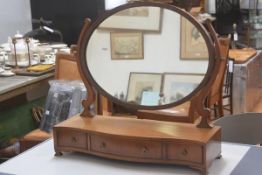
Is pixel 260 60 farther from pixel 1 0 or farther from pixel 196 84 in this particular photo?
pixel 196 84

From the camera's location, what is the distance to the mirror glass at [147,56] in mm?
1378

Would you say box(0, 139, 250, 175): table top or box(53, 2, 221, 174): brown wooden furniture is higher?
box(53, 2, 221, 174): brown wooden furniture

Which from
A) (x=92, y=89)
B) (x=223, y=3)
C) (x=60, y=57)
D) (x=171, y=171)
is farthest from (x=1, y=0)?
(x=171, y=171)

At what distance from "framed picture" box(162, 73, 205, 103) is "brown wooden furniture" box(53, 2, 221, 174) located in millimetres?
17

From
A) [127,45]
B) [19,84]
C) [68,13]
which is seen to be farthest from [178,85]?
[68,13]

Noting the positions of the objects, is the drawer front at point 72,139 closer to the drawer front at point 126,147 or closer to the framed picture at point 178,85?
the drawer front at point 126,147

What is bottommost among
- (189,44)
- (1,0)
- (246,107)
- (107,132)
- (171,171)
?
(246,107)

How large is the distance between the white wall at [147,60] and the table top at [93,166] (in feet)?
0.81

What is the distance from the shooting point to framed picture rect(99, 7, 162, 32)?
4.63 feet

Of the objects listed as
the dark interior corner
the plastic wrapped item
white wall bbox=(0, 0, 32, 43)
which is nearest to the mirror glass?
the plastic wrapped item

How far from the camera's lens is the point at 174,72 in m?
1.41

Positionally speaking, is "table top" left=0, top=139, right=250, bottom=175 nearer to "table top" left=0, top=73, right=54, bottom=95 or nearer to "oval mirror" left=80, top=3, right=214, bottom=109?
"oval mirror" left=80, top=3, right=214, bottom=109

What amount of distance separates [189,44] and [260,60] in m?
3.55

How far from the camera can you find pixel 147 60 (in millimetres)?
1449
